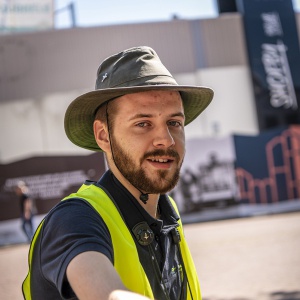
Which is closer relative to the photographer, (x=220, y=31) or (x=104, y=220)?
(x=104, y=220)

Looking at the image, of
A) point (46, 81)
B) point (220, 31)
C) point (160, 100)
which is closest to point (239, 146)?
point (220, 31)

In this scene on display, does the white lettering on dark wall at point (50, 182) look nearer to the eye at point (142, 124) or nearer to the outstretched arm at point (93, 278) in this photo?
the eye at point (142, 124)

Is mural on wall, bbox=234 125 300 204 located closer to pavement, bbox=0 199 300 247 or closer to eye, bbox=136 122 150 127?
pavement, bbox=0 199 300 247

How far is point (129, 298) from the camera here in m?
1.38

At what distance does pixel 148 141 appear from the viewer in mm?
1953

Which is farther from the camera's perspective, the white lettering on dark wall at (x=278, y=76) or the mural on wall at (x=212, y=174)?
the white lettering on dark wall at (x=278, y=76)

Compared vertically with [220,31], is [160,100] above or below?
below

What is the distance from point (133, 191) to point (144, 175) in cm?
7

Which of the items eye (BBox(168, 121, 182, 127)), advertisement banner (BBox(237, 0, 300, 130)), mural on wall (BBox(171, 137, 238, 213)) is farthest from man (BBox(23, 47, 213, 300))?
advertisement banner (BBox(237, 0, 300, 130))

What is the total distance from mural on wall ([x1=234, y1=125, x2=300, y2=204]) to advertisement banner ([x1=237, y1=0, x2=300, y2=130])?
51 centimetres

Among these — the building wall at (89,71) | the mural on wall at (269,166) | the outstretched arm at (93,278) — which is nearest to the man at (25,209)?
the building wall at (89,71)

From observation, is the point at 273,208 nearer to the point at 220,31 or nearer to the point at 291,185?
the point at 291,185

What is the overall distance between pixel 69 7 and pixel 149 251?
22477 millimetres

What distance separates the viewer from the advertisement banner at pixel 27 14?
75.5 feet
